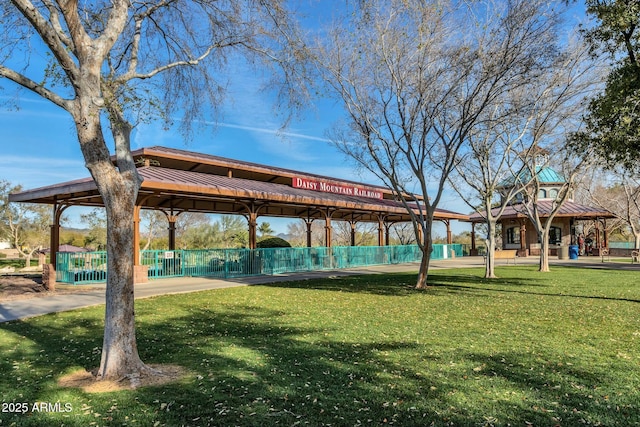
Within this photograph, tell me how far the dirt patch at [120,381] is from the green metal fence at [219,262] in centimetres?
1228

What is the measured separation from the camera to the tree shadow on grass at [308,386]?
3816 mm

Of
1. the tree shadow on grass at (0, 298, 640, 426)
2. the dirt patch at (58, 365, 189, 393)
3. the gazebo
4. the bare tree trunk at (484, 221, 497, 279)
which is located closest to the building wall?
the gazebo

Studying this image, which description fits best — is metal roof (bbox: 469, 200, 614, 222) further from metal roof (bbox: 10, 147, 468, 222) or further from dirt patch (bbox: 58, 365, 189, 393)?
dirt patch (bbox: 58, 365, 189, 393)

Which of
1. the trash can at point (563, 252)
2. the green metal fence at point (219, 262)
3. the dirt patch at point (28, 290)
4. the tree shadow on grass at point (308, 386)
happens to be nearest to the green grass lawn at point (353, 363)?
the tree shadow on grass at point (308, 386)

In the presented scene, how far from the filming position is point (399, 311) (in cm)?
942

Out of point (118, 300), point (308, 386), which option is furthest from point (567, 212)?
point (118, 300)

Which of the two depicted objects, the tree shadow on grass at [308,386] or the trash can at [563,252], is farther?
the trash can at [563,252]

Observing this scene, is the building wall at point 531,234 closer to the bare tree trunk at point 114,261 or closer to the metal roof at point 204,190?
the metal roof at point 204,190

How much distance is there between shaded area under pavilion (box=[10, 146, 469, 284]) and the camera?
15.3 metres

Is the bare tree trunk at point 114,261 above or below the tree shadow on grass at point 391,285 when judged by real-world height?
above

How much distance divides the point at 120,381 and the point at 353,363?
271cm

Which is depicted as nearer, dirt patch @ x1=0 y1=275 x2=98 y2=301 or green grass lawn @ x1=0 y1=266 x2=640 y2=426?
green grass lawn @ x1=0 y1=266 x2=640 y2=426

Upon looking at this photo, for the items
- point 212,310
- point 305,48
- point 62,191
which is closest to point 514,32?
point 305,48

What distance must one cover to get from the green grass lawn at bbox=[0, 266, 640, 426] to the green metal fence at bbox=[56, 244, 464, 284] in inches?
289
